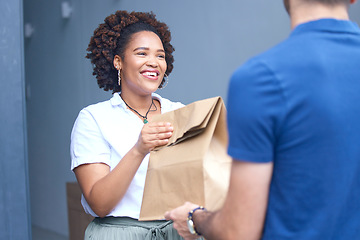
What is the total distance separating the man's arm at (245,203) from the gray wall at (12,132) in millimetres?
1366

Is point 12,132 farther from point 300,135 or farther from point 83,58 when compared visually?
point 83,58

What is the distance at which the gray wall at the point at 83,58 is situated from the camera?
328 centimetres

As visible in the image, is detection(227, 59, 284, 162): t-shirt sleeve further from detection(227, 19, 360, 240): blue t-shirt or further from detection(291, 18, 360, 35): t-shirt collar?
detection(291, 18, 360, 35): t-shirt collar

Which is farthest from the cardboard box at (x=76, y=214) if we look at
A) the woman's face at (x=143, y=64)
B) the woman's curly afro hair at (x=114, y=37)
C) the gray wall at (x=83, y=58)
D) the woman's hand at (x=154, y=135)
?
the woman's hand at (x=154, y=135)

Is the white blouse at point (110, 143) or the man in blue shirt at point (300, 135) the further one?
the white blouse at point (110, 143)

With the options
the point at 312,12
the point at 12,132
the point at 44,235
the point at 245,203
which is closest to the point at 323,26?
the point at 312,12

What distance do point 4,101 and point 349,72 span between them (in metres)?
1.65

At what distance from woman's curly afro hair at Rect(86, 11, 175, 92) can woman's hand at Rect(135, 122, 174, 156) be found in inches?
22.9

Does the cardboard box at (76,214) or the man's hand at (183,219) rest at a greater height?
the man's hand at (183,219)

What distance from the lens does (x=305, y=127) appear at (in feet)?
2.84

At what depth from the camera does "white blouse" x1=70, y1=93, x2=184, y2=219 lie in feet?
5.49

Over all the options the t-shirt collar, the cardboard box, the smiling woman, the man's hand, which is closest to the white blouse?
the smiling woman

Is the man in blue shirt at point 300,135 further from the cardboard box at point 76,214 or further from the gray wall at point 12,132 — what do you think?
the cardboard box at point 76,214

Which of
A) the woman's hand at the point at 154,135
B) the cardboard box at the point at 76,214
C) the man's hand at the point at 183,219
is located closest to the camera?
the man's hand at the point at 183,219
